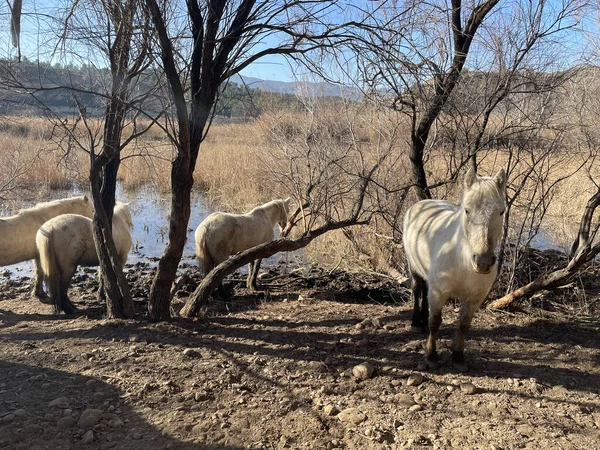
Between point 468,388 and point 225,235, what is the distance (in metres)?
4.71

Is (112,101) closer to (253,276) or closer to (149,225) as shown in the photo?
(253,276)

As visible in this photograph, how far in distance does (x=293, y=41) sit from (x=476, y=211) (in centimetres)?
270

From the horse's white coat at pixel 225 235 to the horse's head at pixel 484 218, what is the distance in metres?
4.58

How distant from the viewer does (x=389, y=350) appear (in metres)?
4.53

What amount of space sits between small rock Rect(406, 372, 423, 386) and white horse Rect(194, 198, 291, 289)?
4.18m

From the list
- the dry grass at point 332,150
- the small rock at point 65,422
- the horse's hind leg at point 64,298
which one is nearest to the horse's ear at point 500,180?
the dry grass at point 332,150

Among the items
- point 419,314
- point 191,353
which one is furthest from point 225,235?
point 419,314

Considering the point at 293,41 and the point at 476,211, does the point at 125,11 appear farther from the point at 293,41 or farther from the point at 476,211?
the point at 476,211

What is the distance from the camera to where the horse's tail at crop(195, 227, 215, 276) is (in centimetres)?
738

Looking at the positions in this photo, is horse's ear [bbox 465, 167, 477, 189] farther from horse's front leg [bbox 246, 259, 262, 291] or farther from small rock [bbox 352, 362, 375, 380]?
horse's front leg [bbox 246, 259, 262, 291]

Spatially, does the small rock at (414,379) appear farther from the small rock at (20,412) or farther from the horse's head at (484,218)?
the small rock at (20,412)

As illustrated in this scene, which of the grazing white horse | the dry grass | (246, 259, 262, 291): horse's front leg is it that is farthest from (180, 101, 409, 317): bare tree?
the grazing white horse

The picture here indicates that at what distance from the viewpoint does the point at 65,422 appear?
3.11 m

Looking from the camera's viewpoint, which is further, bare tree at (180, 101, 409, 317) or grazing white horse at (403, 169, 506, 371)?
bare tree at (180, 101, 409, 317)
